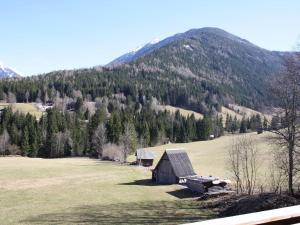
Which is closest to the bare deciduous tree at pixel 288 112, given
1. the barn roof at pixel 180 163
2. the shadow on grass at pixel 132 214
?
the shadow on grass at pixel 132 214

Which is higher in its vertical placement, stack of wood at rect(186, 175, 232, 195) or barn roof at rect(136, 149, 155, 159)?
barn roof at rect(136, 149, 155, 159)

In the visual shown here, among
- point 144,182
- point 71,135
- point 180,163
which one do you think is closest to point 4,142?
point 71,135

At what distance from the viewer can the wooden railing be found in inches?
144

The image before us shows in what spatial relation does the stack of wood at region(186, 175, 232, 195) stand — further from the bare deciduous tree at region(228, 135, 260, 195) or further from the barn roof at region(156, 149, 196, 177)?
the barn roof at region(156, 149, 196, 177)

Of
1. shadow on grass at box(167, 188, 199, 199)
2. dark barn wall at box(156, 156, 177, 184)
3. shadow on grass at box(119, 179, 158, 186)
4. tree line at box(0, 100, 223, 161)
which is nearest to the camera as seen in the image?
shadow on grass at box(167, 188, 199, 199)

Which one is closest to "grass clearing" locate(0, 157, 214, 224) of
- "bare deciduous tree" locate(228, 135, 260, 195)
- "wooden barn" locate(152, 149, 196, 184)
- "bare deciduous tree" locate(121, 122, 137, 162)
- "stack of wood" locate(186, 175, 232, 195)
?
"stack of wood" locate(186, 175, 232, 195)

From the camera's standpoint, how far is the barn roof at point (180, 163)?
68.1 m

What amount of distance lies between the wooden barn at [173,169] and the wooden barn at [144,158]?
2200 centimetres

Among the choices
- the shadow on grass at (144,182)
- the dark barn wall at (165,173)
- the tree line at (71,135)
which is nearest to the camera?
the shadow on grass at (144,182)

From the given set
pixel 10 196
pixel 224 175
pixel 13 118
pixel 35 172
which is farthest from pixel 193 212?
pixel 13 118

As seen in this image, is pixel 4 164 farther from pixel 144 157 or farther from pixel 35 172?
pixel 144 157

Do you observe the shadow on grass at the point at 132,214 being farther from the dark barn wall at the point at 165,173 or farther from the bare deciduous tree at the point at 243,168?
the dark barn wall at the point at 165,173

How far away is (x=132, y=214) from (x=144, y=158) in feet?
179

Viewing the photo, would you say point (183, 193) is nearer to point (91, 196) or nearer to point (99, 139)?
point (91, 196)
